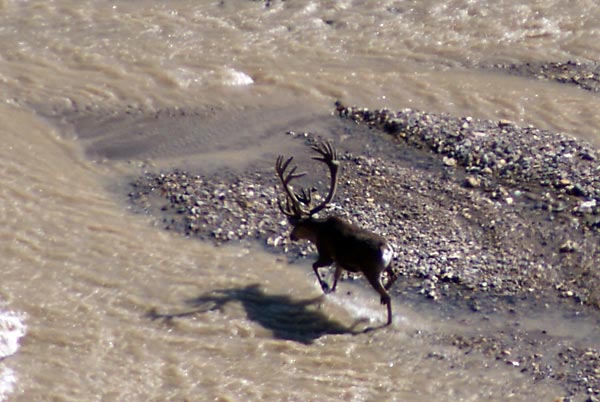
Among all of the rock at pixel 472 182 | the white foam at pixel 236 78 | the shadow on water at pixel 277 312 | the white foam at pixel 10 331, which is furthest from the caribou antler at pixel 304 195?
the white foam at pixel 236 78

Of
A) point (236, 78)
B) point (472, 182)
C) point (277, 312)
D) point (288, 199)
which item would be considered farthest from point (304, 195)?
point (236, 78)

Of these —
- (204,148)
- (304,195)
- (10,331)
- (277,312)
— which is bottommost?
(277,312)

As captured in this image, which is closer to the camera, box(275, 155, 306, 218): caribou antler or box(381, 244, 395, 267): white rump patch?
box(381, 244, 395, 267): white rump patch

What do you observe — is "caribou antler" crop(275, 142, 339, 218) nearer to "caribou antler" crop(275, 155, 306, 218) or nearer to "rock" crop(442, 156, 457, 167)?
"caribou antler" crop(275, 155, 306, 218)

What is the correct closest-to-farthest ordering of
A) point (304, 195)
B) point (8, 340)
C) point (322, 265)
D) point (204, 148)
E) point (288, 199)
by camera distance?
point (8, 340), point (322, 265), point (288, 199), point (304, 195), point (204, 148)

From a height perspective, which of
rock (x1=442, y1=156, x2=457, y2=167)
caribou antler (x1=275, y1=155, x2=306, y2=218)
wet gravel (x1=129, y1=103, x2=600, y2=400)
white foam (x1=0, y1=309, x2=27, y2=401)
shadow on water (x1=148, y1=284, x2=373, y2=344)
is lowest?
shadow on water (x1=148, y1=284, x2=373, y2=344)

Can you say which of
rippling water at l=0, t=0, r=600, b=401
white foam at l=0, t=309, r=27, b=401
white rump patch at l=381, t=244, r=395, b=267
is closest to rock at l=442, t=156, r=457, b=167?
rippling water at l=0, t=0, r=600, b=401

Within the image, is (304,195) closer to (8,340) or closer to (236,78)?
(8,340)

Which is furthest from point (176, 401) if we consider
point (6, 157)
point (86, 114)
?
point (86, 114)
